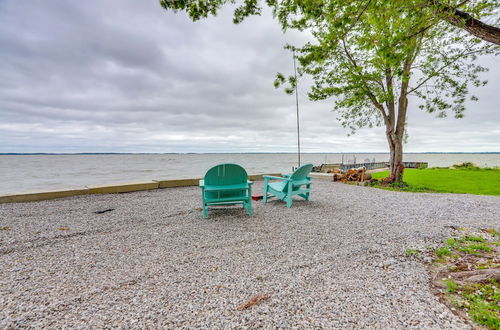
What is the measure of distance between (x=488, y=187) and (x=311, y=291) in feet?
33.4

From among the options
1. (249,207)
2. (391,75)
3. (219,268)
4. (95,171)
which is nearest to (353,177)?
(391,75)

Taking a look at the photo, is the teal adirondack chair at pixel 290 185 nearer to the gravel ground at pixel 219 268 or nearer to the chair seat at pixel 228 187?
the gravel ground at pixel 219 268

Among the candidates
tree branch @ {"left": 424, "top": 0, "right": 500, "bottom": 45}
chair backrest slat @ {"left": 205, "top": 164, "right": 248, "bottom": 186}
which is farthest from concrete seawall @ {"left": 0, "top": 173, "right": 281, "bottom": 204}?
tree branch @ {"left": 424, "top": 0, "right": 500, "bottom": 45}

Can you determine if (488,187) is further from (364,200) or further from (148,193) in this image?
(148,193)

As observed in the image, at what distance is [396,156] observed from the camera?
8.35 m

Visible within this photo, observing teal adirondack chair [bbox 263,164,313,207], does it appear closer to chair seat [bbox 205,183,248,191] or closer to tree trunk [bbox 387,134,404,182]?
chair seat [bbox 205,183,248,191]

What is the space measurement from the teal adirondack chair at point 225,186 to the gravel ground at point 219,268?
35 centimetres

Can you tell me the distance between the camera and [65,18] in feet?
19.8

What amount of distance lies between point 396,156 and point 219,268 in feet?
29.1

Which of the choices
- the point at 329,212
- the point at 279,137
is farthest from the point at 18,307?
the point at 279,137

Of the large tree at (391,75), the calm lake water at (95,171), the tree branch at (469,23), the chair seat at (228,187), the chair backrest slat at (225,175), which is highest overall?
the large tree at (391,75)

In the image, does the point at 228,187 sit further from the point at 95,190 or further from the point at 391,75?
the point at 391,75

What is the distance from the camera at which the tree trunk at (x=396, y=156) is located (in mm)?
8312

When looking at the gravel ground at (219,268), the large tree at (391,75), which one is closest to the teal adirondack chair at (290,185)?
the gravel ground at (219,268)
